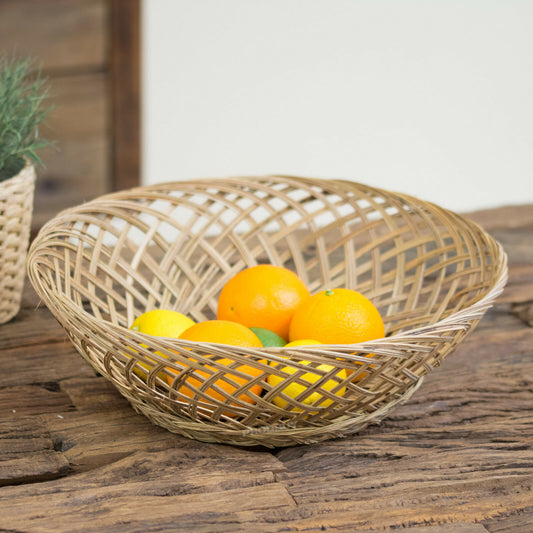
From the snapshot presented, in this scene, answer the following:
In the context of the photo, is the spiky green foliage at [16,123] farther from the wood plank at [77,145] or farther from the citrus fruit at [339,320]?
the wood plank at [77,145]

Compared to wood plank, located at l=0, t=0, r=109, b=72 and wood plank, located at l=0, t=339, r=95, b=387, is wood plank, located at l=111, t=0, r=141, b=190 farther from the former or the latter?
wood plank, located at l=0, t=339, r=95, b=387

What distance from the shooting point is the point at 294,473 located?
599 millimetres

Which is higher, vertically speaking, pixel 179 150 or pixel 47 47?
pixel 47 47

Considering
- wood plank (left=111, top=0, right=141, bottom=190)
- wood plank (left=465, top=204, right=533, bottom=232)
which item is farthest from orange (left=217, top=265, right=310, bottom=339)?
wood plank (left=111, top=0, right=141, bottom=190)

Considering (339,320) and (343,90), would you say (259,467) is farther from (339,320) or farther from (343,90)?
(343,90)

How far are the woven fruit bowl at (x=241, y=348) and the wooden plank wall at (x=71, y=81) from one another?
1.35 m

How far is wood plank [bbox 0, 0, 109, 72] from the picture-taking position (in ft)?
6.86

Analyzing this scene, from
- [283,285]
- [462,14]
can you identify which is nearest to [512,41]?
[462,14]

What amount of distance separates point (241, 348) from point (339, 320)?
6.6 inches

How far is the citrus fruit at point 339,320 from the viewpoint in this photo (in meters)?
0.67

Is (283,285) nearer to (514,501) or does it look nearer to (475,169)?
(514,501)

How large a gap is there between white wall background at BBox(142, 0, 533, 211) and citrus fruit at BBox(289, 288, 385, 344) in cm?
179

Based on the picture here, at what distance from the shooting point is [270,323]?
76 cm

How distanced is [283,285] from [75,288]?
22 cm
